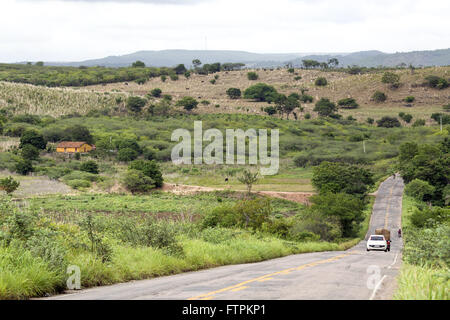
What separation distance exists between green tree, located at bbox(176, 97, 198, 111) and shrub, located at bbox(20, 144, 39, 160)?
216 ft

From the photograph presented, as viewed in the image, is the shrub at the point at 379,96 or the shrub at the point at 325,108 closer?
the shrub at the point at 325,108

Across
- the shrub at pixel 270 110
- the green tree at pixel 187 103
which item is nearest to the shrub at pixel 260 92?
Result: the shrub at pixel 270 110

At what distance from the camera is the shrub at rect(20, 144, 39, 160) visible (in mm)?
97188

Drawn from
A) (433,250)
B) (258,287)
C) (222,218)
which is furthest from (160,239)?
(222,218)

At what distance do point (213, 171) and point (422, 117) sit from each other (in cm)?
7610

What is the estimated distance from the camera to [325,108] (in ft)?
529

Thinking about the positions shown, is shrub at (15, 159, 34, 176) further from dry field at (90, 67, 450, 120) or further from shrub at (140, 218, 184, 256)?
dry field at (90, 67, 450, 120)

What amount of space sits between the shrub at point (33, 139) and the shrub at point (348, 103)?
93.4 metres

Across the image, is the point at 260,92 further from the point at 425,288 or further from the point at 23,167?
the point at 425,288

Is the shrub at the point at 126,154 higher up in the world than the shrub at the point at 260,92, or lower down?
lower down

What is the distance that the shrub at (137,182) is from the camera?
83.9 metres

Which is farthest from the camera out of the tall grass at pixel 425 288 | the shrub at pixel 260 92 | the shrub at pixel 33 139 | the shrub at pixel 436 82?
the shrub at pixel 260 92

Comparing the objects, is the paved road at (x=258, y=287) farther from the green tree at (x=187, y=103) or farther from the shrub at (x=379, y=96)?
the shrub at (x=379, y=96)

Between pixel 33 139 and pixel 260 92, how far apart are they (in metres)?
86.9
